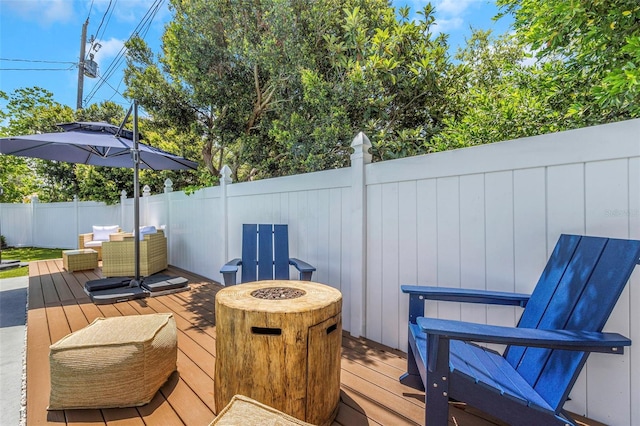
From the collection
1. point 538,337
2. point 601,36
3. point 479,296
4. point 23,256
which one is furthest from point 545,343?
point 23,256

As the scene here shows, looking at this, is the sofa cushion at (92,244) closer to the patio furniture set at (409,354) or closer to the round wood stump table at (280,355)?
the patio furniture set at (409,354)

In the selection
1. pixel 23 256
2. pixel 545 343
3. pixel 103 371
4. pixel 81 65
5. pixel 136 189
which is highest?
pixel 81 65

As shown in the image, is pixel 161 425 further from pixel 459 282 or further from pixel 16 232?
pixel 16 232

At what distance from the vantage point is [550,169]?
166 cm

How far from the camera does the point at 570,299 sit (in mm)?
1354

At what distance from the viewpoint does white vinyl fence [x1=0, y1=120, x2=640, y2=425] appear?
1.46m

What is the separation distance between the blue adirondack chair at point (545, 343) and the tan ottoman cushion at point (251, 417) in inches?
22.7

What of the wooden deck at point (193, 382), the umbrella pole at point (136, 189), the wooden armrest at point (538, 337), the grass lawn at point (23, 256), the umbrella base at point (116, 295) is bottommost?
the grass lawn at point (23, 256)

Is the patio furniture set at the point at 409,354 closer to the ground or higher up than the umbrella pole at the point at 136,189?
closer to the ground

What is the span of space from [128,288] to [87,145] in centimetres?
195

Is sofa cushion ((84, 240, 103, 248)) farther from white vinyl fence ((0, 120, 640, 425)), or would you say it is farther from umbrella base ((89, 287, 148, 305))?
white vinyl fence ((0, 120, 640, 425))

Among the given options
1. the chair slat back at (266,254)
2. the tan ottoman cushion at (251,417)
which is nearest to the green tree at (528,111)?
the chair slat back at (266,254)

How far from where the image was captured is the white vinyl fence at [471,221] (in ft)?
4.78

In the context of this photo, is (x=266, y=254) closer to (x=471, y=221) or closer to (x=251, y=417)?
(x=471, y=221)
